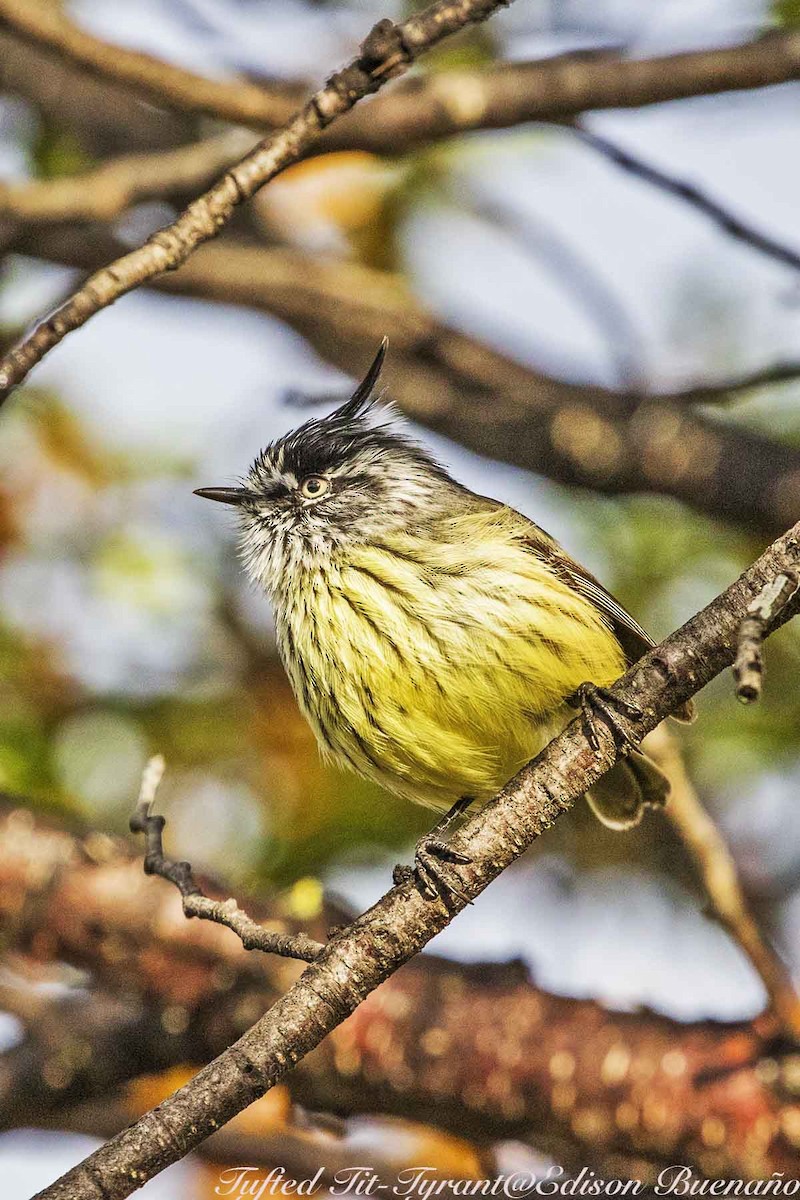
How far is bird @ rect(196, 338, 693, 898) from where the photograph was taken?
3.81 meters

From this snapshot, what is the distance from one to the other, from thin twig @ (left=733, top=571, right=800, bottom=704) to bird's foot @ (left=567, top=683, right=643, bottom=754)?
402 mm

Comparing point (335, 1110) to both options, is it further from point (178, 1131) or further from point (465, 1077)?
point (178, 1131)

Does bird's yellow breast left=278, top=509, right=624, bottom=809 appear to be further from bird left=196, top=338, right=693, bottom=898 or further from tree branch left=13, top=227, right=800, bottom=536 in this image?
tree branch left=13, top=227, right=800, bottom=536

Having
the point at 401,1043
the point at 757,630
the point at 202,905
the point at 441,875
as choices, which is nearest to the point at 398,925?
the point at 441,875

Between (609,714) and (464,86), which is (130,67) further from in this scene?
(609,714)

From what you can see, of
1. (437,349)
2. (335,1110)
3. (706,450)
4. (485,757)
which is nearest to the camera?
(485,757)

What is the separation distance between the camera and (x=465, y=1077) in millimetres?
4121

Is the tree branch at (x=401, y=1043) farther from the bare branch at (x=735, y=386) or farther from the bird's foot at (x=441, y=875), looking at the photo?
the bare branch at (x=735, y=386)

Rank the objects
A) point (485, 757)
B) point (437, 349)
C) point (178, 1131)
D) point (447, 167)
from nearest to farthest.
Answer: point (178, 1131)
point (485, 757)
point (437, 349)
point (447, 167)

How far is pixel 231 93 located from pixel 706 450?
2233 mm

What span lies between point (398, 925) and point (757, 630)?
989mm

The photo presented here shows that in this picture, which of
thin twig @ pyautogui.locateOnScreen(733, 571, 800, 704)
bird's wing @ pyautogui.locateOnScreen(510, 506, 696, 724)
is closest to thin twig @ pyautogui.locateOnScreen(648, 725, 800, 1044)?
bird's wing @ pyautogui.locateOnScreen(510, 506, 696, 724)

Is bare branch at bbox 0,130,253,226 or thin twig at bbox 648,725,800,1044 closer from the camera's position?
thin twig at bbox 648,725,800,1044

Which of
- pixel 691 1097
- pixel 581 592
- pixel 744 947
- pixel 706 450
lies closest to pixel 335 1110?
pixel 691 1097
